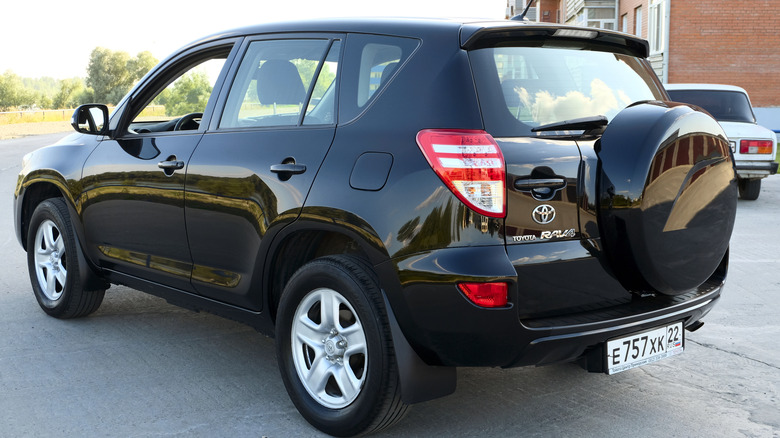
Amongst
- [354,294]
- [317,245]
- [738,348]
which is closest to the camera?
[354,294]

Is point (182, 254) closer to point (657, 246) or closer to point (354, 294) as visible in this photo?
point (354, 294)

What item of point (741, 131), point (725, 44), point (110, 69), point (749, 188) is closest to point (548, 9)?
point (725, 44)

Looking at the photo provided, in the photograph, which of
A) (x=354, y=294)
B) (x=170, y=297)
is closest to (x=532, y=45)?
(x=354, y=294)

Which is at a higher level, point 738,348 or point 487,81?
point 487,81

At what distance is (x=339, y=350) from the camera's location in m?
3.72

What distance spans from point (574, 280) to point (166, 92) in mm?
2871

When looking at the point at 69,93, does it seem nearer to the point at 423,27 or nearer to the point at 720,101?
the point at 720,101

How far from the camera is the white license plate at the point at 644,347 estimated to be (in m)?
3.46

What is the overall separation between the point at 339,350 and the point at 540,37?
158 centimetres

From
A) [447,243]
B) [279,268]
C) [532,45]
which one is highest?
[532,45]

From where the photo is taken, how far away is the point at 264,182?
3.93 m

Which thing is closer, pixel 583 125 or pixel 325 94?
pixel 583 125

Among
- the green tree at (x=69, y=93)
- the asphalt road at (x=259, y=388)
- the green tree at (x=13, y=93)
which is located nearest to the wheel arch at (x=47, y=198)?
the asphalt road at (x=259, y=388)

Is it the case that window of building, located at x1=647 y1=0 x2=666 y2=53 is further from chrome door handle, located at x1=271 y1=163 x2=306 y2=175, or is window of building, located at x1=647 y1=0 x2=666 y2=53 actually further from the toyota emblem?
the toyota emblem
